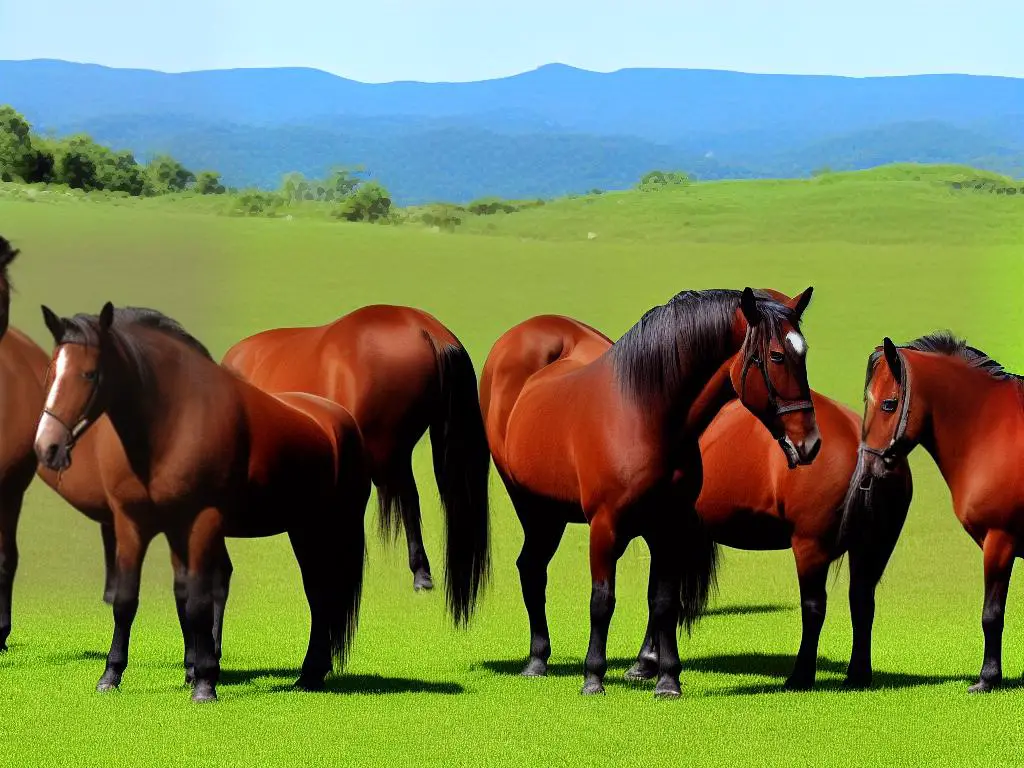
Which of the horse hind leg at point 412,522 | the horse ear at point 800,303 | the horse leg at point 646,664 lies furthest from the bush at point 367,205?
the horse ear at point 800,303

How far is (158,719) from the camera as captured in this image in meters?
8.81

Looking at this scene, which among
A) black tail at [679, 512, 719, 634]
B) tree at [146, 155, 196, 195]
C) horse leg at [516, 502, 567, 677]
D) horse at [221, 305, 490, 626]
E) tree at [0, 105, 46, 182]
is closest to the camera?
black tail at [679, 512, 719, 634]

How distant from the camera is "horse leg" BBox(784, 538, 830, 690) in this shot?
9.83 meters

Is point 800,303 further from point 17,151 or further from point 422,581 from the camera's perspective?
point 17,151

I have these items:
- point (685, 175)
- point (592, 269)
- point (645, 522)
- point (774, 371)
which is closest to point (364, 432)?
point (645, 522)

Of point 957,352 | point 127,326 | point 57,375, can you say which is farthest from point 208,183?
point 57,375

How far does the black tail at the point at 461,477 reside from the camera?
11.6 metres

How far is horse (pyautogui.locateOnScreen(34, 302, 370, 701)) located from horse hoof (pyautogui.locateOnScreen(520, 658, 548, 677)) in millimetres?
1807

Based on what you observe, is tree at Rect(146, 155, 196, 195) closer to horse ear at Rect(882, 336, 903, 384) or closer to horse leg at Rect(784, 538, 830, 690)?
horse leg at Rect(784, 538, 830, 690)

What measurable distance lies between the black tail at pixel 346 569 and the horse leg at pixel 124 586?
1186 millimetres

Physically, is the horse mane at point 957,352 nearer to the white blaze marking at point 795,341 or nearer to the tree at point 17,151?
the white blaze marking at point 795,341

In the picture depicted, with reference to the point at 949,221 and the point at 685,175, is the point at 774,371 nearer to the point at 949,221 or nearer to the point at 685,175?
the point at 949,221

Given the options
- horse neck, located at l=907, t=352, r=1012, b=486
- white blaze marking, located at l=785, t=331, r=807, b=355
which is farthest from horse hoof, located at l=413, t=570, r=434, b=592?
white blaze marking, located at l=785, t=331, r=807, b=355

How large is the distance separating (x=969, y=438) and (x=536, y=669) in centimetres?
301
